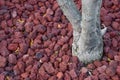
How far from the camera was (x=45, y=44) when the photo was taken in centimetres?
138

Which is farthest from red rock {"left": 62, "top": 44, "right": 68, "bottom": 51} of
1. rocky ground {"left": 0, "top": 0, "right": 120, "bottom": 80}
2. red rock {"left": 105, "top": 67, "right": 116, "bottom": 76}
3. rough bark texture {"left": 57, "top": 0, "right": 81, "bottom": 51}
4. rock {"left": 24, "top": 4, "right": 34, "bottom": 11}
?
rock {"left": 24, "top": 4, "right": 34, "bottom": 11}

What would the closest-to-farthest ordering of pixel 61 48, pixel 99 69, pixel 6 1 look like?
pixel 99 69 → pixel 61 48 → pixel 6 1

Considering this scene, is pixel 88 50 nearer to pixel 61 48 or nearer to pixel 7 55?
pixel 61 48

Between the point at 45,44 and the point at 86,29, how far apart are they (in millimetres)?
292

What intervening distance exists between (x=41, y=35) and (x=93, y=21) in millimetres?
371

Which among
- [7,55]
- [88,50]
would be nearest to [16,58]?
[7,55]

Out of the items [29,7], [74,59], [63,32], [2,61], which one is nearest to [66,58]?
[74,59]

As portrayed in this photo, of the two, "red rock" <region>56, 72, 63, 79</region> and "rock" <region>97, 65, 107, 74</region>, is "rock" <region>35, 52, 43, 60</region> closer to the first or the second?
"red rock" <region>56, 72, 63, 79</region>

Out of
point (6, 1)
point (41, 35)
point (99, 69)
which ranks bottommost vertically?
point (99, 69)

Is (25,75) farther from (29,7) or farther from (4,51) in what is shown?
(29,7)

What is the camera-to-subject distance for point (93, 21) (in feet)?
3.67

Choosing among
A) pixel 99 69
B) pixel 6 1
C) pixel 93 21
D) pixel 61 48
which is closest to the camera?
pixel 93 21

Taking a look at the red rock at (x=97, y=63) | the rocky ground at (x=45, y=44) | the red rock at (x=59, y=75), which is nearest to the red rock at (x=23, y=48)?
the rocky ground at (x=45, y=44)

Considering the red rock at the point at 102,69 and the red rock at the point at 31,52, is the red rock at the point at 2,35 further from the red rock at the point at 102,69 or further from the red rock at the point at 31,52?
the red rock at the point at 102,69
